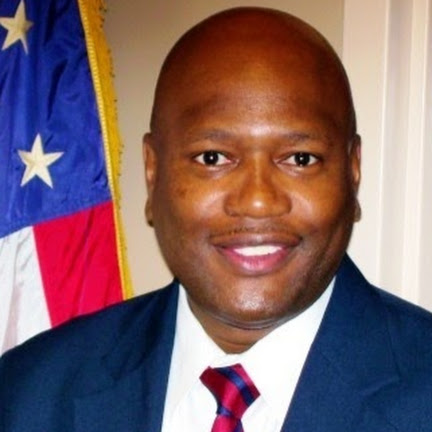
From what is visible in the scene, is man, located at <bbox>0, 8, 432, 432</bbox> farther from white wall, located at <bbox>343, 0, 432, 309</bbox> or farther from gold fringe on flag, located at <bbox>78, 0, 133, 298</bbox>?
gold fringe on flag, located at <bbox>78, 0, 133, 298</bbox>

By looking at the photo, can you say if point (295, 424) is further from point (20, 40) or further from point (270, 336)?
point (20, 40)

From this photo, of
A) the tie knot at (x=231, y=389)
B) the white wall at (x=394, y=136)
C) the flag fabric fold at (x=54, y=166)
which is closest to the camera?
the tie knot at (x=231, y=389)

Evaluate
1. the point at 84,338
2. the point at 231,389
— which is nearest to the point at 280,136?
the point at 231,389

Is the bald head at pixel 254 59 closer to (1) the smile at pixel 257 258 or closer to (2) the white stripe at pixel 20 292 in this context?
(1) the smile at pixel 257 258

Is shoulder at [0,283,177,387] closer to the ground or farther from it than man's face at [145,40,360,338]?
closer to the ground

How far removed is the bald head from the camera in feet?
3.17

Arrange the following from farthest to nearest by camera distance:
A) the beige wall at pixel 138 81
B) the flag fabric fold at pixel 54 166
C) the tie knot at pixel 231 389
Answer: the beige wall at pixel 138 81
the flag fabric fold at pixel 54 166
the tie knot at pixel 231 389

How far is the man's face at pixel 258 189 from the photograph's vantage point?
945mm

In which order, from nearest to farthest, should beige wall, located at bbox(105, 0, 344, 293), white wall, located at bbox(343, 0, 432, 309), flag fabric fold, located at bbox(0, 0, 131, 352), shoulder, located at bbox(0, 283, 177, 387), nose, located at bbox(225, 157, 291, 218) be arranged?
nose, located at bbox(225, 157, 291, 218) < shoulder, located at bbox(0, 283, 177, 387) < white wall, located at bbox(343, 0, 432, 309) < flag fabric fold, located at bbox(0, 0, 131, 352) < beige wall, located at bbox(105, 0, 344, 293)

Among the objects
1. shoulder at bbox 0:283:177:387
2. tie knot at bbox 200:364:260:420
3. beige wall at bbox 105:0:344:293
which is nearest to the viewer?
tie knot at bbox 200:364:260:420

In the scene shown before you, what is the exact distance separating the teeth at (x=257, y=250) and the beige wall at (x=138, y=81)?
0.78m

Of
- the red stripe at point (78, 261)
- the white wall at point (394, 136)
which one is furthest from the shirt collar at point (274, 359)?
the red stripe at point (78, 261)

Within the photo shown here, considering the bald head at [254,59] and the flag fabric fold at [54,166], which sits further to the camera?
the flag fabric fold at [54,166]

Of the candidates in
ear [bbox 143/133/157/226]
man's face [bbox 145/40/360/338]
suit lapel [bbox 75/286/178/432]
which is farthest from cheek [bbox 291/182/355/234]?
suit lapel [bbox 75/286/178/432]
